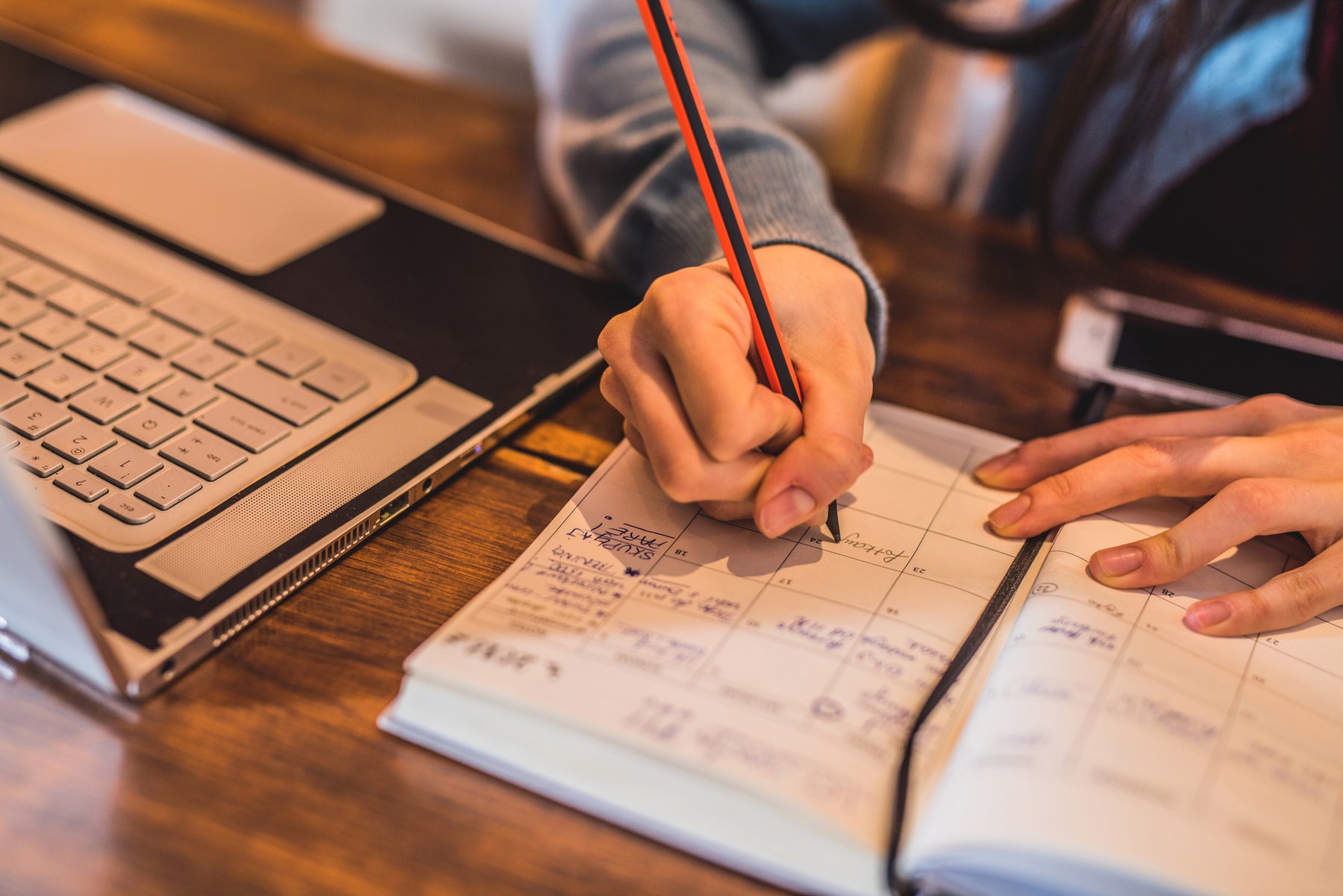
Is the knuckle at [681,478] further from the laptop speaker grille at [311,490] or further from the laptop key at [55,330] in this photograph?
the laptop key at [55,330]

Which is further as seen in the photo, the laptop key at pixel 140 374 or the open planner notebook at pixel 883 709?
the laptop key at pixel 140 374

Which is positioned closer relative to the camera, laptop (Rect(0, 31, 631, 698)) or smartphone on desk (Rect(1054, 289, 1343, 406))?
laptop (Rect(0, 31, 631, 698))

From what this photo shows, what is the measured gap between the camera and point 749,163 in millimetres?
576

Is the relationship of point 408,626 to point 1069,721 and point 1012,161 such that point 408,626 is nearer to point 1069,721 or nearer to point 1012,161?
point 1069,721

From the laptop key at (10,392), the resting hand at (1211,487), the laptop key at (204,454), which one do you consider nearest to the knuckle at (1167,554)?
the resting hand at (1211,487)

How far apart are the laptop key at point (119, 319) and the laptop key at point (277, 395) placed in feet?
0.22

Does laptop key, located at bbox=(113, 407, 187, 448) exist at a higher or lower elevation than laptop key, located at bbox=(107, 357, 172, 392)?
lower

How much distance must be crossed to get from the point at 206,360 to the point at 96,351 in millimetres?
51

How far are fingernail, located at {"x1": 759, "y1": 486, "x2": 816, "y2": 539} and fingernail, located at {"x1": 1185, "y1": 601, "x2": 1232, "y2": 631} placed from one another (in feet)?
0.53

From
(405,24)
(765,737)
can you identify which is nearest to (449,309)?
(765,737)

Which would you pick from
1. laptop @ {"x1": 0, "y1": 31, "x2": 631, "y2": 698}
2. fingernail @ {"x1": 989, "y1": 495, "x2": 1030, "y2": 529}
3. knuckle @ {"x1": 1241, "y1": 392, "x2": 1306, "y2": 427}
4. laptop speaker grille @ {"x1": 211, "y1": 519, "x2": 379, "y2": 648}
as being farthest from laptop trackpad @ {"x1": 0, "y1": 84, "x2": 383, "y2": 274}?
knuckle @ {"x1": 1241, "y1": 392, "x2": 1306, "y2": 427}

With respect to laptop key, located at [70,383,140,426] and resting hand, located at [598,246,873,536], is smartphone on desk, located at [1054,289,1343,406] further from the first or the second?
laptop key, located at [70,383,140,426]

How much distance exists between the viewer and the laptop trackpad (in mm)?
581

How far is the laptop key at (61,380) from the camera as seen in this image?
439mm
